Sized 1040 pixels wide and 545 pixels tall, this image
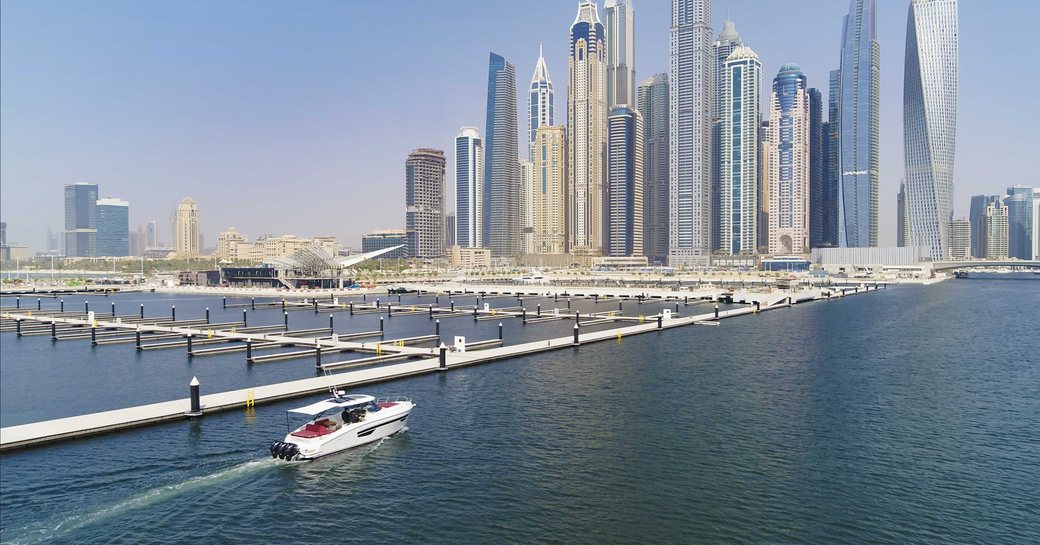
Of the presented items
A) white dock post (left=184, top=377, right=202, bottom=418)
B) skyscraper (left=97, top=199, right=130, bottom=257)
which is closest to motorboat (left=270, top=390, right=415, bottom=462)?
white dock post (left=184, top=377, right=202, bottom=418)

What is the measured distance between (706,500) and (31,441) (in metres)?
31.9

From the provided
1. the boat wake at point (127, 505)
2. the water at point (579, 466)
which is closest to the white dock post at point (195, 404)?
the water at point (579, 466)

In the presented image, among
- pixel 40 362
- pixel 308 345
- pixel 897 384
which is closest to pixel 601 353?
pixel 897 384

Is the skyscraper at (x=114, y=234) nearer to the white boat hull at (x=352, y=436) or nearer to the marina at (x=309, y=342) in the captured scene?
the marina at (x=309, y=342)

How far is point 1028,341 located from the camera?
251 ft

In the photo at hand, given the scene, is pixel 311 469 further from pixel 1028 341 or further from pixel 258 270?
pixel 258 270

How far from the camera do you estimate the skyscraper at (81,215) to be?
34.5 m

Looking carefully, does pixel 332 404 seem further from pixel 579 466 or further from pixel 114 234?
pixel 114 234

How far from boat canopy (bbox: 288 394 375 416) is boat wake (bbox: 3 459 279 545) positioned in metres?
3.16

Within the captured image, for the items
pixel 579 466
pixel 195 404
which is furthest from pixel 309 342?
pixel 579 466

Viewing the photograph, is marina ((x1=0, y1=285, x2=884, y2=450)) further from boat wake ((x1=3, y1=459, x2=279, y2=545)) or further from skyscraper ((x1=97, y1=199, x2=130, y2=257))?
skyscraper ((x1=97, y1=199, x2=130, y2=257))

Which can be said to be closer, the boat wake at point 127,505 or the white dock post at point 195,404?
the boat wake at point 127,505

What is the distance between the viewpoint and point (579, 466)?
102 ft

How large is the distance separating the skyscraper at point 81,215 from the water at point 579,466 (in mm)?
9328
